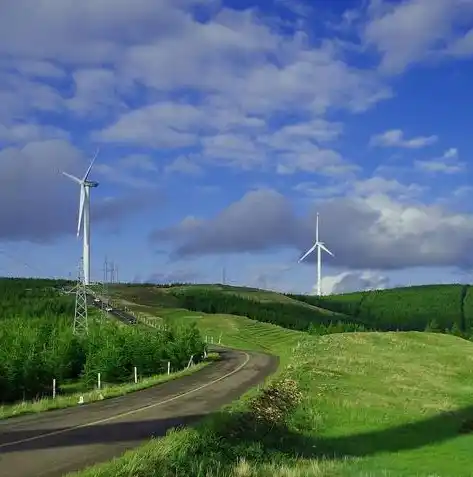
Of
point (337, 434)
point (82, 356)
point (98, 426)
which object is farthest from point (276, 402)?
point (82, 356)

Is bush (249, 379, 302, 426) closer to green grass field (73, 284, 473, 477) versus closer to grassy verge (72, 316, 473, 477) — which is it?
grassy verge (72, 316, 473, 477)

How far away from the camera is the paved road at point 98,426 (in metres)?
20.9

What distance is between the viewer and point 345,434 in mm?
32531

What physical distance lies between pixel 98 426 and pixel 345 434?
35.4 ft

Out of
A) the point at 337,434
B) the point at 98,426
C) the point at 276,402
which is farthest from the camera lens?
the point at 276,402

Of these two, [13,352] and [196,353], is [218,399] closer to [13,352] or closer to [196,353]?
[13,352]

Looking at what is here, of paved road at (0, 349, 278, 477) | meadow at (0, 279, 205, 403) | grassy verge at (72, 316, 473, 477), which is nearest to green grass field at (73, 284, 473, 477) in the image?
grassy verge at (72, 316, 473, 477)

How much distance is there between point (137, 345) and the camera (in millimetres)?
80062

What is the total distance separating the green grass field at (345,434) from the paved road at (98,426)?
197 cm

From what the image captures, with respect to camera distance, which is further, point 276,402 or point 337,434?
point 276,402

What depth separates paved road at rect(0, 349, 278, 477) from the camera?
2089 cm

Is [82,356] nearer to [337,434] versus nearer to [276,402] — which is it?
[276,402]

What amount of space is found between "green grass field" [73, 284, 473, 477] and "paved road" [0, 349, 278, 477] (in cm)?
197

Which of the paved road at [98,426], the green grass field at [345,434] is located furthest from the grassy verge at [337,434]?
the paved road at [98,426]
